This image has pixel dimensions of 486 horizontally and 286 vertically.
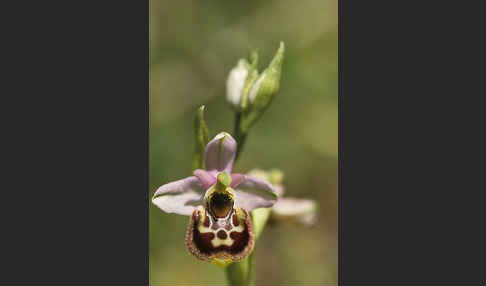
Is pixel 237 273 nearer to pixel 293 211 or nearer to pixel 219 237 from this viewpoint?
pixel 219 237

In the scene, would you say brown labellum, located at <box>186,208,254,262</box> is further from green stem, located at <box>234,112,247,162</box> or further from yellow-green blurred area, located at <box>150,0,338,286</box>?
yellow-green blurred area, located at <box>150,0,338,286</box>

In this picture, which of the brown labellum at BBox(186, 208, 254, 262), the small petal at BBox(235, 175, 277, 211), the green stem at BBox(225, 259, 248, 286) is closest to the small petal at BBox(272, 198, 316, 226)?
the green stem at BBox(225, 259, 248, 286)

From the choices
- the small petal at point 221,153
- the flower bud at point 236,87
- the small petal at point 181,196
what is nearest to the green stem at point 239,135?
the flower bud at point 236,87

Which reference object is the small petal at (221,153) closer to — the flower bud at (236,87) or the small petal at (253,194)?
the small petal at (253,194)

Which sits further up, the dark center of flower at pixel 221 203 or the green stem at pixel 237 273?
the dark center of flower at pixel 221 203

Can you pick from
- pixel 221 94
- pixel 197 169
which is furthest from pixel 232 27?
pixel 197 169

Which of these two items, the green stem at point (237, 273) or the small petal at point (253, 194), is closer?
the small petal at point (253, 194)
